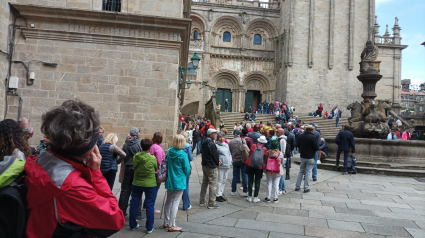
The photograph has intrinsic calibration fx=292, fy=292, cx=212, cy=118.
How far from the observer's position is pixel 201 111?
101 feet

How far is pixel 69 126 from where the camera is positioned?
5.71 feet

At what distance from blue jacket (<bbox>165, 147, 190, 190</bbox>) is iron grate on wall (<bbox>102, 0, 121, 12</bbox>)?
6.47 metres

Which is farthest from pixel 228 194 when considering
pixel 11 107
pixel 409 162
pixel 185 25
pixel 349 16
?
pixel 349 16

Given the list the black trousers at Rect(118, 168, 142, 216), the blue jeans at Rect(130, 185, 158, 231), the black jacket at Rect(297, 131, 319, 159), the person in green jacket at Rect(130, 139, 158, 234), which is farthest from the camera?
the black jacket at Rect(297, 131, 319, 159)

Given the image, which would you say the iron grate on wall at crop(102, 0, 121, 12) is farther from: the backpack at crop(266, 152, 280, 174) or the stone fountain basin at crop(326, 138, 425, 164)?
the stone fountain basin at crop(326, 138, 425, 164)

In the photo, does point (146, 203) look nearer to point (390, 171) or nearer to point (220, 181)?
point (220, 181)

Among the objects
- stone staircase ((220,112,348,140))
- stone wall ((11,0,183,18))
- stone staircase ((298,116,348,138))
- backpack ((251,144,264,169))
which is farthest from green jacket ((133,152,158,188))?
stone staircase ((298,116,348,138))

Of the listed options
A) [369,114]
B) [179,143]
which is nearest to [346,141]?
[369,114]

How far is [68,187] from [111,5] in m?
8.88

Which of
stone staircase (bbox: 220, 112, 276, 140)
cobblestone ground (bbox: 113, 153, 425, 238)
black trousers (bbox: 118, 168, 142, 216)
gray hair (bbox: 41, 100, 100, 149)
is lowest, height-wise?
cobblestone ground (bbox: 113, 153, 425, 238)

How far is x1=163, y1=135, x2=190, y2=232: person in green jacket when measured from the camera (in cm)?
452

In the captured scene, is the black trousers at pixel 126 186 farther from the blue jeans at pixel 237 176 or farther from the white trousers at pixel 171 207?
the blue jeans at pixel 237 176

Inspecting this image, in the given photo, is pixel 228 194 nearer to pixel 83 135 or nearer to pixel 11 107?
pixel 83 135

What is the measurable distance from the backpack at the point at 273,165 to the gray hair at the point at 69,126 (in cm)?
508
